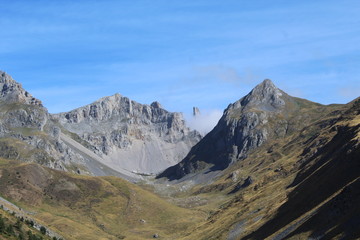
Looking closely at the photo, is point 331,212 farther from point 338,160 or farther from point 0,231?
point 0,231

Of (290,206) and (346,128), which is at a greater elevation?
(346,128)

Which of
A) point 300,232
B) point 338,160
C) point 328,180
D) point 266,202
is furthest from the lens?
point 266,202

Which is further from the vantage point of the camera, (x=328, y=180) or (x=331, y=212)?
(x=328, y=180)

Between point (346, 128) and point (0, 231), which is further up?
point (346, 128)

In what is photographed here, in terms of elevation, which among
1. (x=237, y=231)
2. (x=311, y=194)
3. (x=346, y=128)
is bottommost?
(x=237, y=231)

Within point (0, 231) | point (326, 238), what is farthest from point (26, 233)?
point (326, 238)

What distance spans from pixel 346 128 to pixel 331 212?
7727 cm

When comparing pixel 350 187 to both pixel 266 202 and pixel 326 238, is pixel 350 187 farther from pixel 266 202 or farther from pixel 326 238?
pixel 266 202

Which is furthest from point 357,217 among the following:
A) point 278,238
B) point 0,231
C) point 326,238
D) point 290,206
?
point 0,231

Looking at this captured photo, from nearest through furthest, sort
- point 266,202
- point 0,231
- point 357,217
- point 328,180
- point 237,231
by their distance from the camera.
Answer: point 357,217 → point 0,231 → point 328,180 → point 237,231 → point 266,202

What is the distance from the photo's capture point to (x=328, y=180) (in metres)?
136

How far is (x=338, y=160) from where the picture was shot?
146 m

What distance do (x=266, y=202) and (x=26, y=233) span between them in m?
102

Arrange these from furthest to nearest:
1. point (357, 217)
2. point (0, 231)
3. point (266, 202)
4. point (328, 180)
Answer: point (266, 202), point (328, 180), point (0, 231), point (357, 217)
